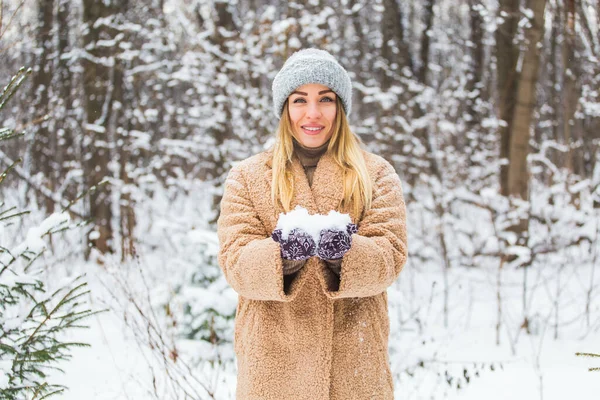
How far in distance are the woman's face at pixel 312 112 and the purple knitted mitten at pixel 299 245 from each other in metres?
0.59

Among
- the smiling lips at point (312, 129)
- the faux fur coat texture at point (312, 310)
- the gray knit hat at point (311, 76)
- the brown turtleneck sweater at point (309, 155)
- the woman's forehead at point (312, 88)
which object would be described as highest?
the gray knit hat at point (311, 76)

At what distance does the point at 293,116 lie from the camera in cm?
200

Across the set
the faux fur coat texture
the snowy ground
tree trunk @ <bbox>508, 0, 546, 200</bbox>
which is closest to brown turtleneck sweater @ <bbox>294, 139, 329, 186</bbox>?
the faux fur coat texture

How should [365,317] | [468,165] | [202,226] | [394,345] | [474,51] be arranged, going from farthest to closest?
1. [474,51]
2. [468,165]
3. [202,226]
4. [394,345]
5. [365,317]

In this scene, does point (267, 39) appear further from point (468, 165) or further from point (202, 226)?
point (468, 165)

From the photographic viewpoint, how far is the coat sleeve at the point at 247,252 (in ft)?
5.26

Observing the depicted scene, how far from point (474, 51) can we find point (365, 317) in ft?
37.7

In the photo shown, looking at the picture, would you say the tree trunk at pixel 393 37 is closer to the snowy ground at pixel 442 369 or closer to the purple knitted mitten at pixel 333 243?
the snowy ground at pixel 442 369

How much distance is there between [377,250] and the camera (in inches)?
65.0

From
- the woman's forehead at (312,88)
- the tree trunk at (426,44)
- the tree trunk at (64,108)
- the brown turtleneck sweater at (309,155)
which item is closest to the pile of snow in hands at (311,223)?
the brown turtleneck sweater at (309,155)

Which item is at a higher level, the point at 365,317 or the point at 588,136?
the point at 588,136

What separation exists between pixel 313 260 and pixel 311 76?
697mm

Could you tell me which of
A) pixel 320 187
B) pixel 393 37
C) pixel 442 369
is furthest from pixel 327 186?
pixel 393 37

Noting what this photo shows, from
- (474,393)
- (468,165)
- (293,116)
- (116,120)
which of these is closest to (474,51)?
(468,165)
